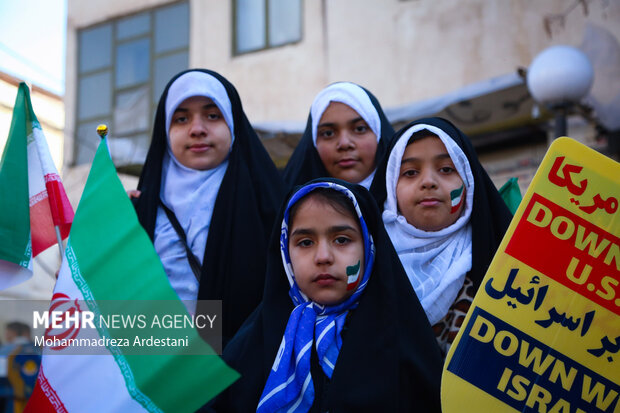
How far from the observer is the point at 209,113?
3314 millimetres

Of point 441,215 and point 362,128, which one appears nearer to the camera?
point 441,215

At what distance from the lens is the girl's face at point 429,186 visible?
269 centimetres

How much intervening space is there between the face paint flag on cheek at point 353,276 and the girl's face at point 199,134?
1123 mm

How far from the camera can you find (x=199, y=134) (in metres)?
3.24

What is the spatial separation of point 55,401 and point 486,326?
1.39 metres

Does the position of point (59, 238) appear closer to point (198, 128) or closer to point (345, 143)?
point (198, 128)

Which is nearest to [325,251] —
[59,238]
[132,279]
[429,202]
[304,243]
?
[304,243]

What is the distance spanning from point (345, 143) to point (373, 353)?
1.50 meters

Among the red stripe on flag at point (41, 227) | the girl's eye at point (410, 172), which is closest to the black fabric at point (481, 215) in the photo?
the girl's eye at point (410, 172)

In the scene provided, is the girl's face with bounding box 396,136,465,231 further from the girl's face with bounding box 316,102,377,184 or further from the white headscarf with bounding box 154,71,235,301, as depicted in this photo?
the white headscarf with bounding box 154,71,235,301

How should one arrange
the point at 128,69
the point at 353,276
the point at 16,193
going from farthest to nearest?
the point at 128,69, the point at 16,193, the point at 353,276

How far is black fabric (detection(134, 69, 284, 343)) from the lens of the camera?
301 cm

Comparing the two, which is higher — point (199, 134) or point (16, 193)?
point (199, 134)

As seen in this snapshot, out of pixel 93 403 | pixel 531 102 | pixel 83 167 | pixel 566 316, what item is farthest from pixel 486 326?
pixel 83 167
